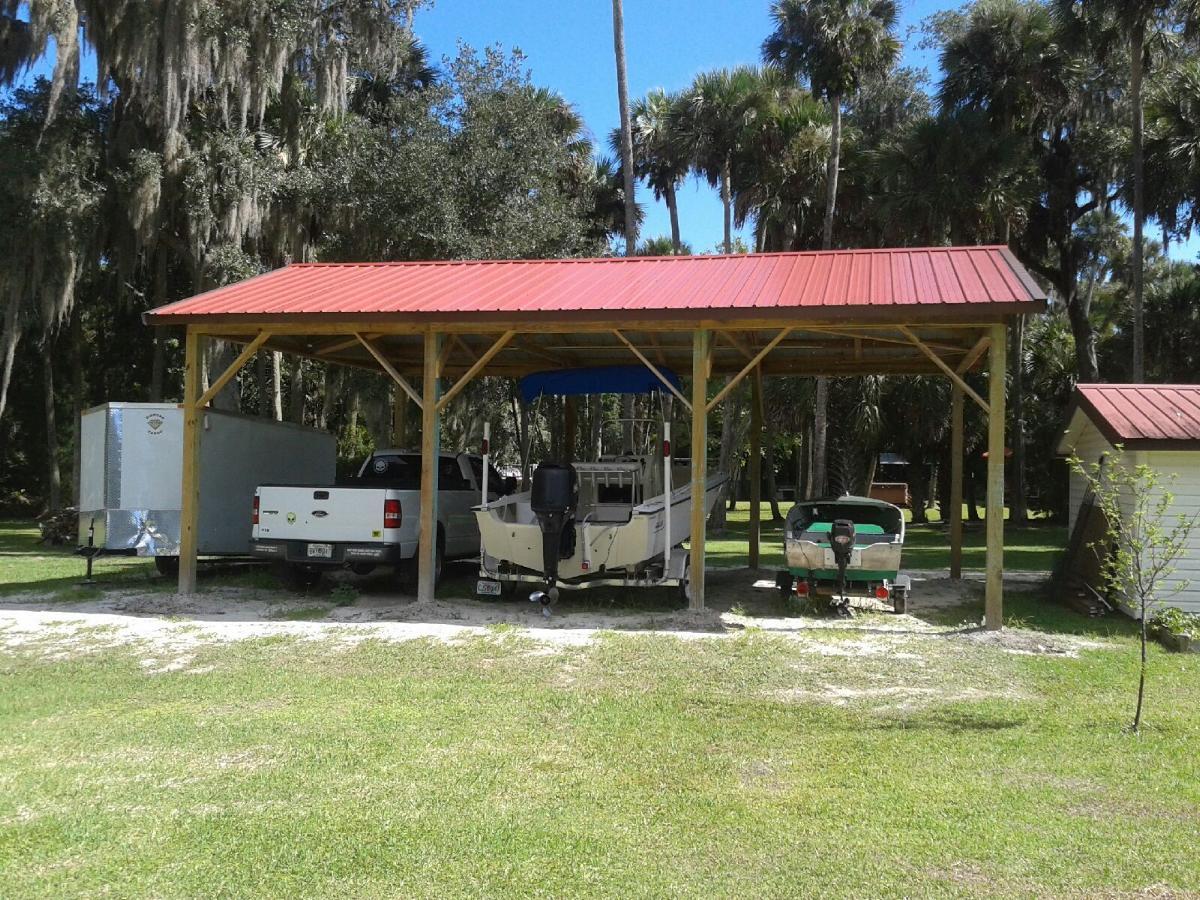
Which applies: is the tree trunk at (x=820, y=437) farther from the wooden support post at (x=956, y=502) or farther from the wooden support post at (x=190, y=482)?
the wooden support post at (x=190, y=482)

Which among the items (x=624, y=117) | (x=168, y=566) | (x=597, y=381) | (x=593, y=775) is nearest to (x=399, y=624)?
(x=597, y=381)

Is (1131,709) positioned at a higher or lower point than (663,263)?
lower

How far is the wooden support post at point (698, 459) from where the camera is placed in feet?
33.6

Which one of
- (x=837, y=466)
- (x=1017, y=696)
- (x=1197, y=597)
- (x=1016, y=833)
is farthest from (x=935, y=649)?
(x=837, y=466)

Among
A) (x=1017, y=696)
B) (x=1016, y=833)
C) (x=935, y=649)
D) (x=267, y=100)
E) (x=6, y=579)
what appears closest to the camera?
(x=1016, y=833)

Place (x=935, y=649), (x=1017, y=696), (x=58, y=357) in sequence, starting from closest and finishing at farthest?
1. (x=1017, y=696)
2. (x=935, y=649)
3. (x=58, y=357)

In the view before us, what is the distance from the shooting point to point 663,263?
1312cm

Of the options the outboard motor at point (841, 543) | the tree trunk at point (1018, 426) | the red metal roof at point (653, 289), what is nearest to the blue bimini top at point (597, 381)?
the red metal roof at point (653, 289)

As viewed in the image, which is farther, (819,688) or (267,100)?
(267,100)

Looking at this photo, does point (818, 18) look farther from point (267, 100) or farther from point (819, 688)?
point (819, 688)

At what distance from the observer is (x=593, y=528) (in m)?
10.5

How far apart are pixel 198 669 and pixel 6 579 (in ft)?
23.1

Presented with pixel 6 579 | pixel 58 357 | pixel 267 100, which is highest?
pixel 267 100

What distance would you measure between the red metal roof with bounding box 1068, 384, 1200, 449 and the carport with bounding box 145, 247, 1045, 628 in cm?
138
